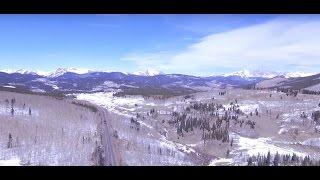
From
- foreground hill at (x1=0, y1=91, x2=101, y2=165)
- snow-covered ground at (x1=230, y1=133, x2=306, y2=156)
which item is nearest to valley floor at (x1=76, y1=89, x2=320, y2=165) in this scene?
snow-covered ground at (x1=230, y1=133, x2=306, y2=156)

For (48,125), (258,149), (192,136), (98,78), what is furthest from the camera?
(98,78)

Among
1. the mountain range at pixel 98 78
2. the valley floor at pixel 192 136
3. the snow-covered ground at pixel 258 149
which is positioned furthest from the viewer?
the mountain range at pixel 98 78

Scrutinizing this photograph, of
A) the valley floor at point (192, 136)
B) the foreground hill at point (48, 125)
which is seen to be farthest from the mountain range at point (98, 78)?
the foreground hill at point (48, 125)

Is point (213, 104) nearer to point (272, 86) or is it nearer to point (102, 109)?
point (102, 109)

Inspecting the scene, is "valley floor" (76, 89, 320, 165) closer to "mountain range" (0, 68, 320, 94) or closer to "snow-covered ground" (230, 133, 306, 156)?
"snow-covered ground" (230, 133, 306, 156)

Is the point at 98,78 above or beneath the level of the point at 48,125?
above

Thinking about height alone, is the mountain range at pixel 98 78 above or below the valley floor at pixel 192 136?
above

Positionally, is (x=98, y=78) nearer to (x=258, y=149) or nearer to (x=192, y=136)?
(x=192, y=136)

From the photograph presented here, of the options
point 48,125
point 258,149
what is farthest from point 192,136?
point 48,125

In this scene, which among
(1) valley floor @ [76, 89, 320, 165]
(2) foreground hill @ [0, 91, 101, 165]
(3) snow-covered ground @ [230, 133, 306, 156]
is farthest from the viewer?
(2) foreground hill @ [0, 91, 101, 165]

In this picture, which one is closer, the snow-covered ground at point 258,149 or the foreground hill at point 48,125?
the snow-covered ground at point 258,149

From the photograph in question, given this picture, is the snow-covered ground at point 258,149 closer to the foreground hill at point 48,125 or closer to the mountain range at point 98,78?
the mountain range at point 98,78
